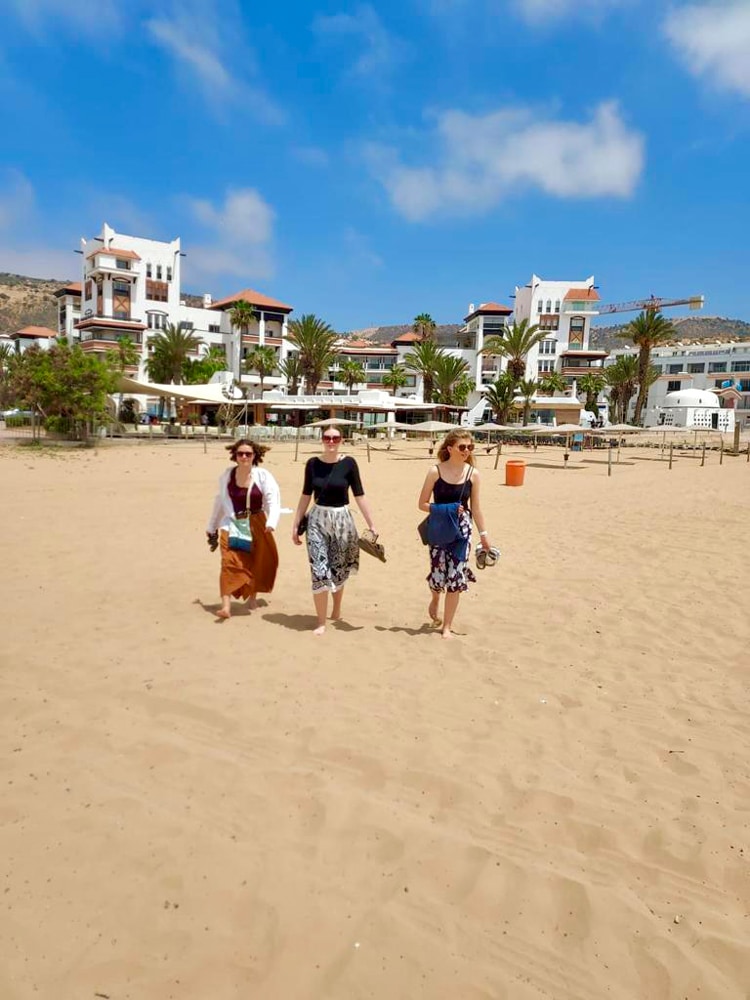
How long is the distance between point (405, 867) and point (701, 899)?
115 centimetres

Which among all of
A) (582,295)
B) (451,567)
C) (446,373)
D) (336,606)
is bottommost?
(336,606)

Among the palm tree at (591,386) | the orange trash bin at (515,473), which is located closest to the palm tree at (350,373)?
the palm tree at (591,386)

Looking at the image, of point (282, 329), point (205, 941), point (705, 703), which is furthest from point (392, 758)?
point (282, 329)

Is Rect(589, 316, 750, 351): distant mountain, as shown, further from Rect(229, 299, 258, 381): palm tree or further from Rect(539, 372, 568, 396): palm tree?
Rect(229, 299, 258, 381): palm tree

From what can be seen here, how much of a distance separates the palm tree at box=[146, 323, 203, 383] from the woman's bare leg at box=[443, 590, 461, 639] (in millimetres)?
48111

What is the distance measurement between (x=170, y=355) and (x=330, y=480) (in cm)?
4841

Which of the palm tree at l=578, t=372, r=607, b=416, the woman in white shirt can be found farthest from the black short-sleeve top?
the palm tree at l=578, t=372, r=607, b=416

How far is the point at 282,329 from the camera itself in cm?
6581

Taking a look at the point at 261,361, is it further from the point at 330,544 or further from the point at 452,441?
the point at 452,441

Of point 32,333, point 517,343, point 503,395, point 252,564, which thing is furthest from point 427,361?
point 252,564

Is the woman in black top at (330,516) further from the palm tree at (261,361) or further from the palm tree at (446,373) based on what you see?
the palm tree at (261,361)

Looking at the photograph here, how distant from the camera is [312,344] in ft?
177

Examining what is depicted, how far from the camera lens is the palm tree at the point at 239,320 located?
58656 mm

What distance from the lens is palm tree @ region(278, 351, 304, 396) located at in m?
59.0
